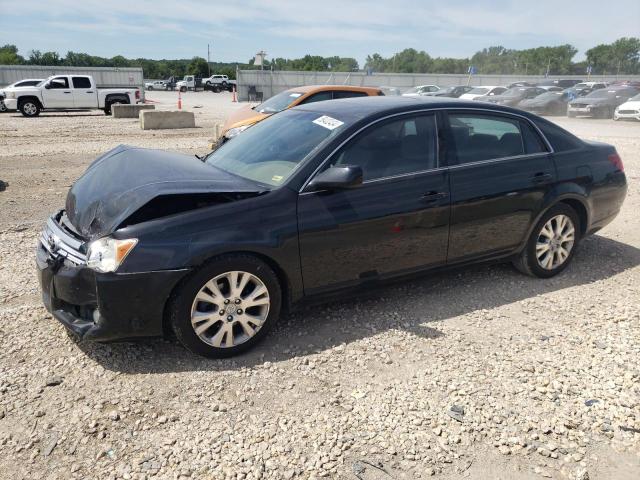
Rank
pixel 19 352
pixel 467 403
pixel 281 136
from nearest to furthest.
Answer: pixel 467 403
pixel 19 352
pixel 281 136

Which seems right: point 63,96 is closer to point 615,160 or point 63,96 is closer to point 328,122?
point 328,122

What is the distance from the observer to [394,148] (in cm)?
403

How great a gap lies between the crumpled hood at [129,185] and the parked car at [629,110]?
23.9 metres

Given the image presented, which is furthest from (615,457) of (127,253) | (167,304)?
(127,253)

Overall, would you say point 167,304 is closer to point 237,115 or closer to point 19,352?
point 19,352

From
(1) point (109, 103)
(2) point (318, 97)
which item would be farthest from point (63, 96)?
Answer: (2) point (318, 97)

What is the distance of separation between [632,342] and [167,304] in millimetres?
3288

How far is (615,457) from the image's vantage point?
8.81 feet

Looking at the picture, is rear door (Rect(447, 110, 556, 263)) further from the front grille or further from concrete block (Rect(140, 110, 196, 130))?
concrete block (Rect(140, 110, 196, 130))

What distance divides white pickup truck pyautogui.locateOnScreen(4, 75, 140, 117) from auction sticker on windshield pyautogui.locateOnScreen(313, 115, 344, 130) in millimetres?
22299

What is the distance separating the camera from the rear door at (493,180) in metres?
4.25

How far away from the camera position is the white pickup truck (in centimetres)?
2211

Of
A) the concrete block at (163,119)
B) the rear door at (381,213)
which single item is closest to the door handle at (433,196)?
the rear door at (381,213)

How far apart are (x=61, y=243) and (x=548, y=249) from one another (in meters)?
4.08
